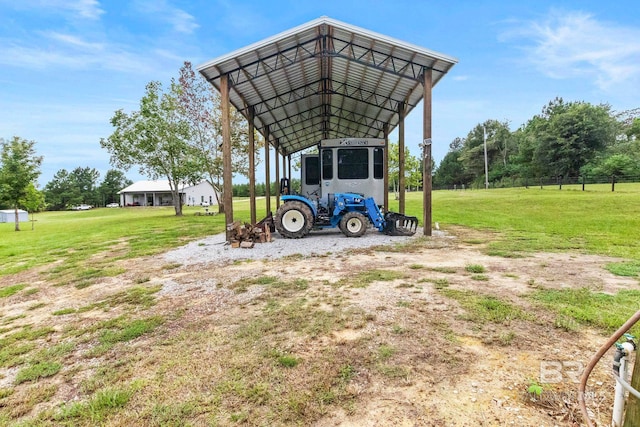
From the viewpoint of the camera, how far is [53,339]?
3.16 metres

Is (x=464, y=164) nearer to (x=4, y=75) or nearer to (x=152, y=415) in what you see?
(x=4, y=75)

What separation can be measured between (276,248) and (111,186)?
232 ft

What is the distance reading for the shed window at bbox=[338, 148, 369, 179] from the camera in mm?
9641

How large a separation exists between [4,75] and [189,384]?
30.6 meters

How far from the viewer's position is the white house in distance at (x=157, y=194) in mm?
50438

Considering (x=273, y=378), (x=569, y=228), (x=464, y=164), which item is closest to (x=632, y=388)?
(x=273, y=378)

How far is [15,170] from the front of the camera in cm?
1731

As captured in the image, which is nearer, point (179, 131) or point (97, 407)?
point (97, 407)

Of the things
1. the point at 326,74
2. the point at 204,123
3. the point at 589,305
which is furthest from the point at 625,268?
the point at 204,123

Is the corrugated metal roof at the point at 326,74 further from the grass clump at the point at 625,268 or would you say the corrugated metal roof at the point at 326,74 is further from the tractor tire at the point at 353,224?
the grass clump at the point at 625,268

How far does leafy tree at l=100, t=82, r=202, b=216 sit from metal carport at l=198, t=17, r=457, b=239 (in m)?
10.8

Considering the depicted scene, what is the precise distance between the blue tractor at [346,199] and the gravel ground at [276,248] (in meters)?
0.33

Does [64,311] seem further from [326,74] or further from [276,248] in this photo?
[326,74]

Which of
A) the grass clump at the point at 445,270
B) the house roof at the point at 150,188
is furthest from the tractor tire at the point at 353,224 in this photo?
the house roof at the point at 150,188
